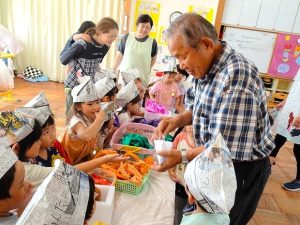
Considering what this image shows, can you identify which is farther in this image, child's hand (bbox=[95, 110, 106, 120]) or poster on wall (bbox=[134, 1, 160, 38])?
poster on wall (bbox=[134, 1, 160, 38])

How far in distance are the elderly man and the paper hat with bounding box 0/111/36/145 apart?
61cm

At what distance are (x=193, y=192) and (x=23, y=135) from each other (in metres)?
0.76

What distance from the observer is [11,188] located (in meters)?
0.86

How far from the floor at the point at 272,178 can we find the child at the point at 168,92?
1.19 m

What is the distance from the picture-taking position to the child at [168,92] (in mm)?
2668

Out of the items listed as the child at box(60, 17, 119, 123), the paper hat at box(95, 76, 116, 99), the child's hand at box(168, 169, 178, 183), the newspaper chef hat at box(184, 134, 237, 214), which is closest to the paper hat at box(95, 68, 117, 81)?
the child at box(60, 17, 119, 123)

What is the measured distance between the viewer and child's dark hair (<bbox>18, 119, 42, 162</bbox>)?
1.18 m

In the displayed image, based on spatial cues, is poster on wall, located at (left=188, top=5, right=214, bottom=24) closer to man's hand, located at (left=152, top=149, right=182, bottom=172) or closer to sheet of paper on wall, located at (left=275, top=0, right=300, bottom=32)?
sheet of paper on wall, located at (left=275, top=0, right=300, bottom=32)

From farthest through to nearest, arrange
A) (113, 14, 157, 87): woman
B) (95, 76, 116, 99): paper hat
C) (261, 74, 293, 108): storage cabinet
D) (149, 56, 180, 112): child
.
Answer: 1. (261, 74, 293, 108): storage cabinet
2. (113, 14, 157, 87): woman
3. (149, 56, 180, 112): child
4. (95, 76, 116, 99): paper hat

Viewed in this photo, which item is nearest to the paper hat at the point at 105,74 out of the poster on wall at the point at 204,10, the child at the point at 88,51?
the child at the point at 88,51

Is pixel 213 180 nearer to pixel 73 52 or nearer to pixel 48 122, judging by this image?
pixel 48 122

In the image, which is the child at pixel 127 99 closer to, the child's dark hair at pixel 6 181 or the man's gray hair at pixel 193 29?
the man's gray hair at pixel 193 29

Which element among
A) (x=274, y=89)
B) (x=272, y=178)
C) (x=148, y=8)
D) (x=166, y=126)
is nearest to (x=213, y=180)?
(x=166, y=126)

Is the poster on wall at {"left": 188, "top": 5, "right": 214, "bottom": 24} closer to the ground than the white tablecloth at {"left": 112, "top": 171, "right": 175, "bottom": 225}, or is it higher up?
higher up
